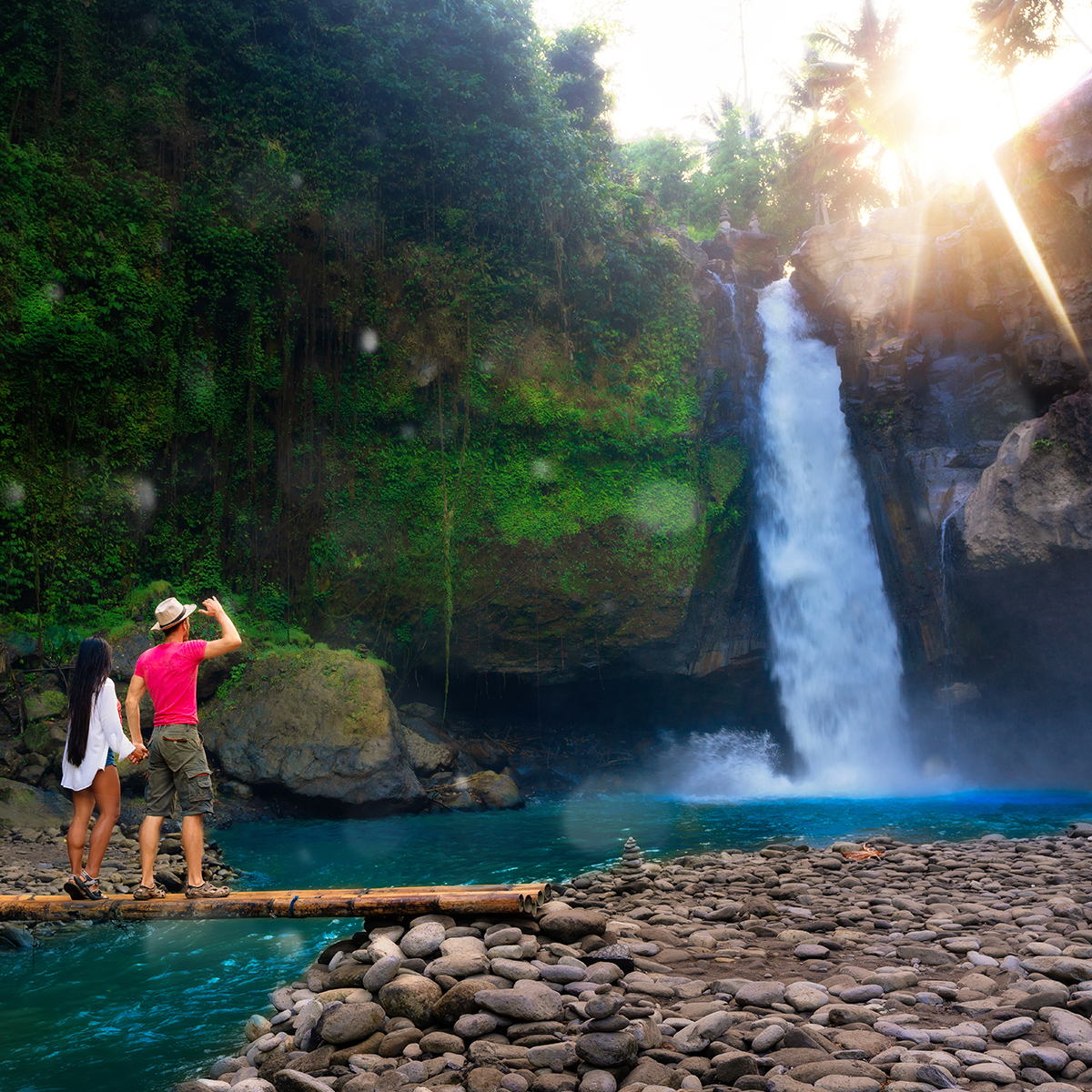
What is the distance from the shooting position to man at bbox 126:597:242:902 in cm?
514

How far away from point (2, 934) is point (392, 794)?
658 centimetres

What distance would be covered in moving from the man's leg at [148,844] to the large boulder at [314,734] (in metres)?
7.29

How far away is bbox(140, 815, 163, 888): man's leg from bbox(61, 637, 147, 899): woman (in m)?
0.36

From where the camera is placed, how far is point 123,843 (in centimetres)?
980

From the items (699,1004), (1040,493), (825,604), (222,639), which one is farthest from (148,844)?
(825,604)

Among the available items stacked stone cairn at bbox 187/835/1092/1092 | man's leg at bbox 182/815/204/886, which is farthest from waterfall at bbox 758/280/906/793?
man's leg at bbox 182/815/204/886

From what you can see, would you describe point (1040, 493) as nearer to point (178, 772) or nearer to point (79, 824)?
point (178, 772)

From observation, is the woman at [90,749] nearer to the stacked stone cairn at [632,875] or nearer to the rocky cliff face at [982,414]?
the stacked stone cairn at [632,875]

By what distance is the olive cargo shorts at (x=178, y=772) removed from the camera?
16.9ft

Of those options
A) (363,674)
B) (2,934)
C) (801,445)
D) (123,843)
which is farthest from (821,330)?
(2,934)

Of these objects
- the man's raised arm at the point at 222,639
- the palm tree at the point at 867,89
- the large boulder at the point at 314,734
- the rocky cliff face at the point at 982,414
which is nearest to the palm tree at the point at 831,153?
the palm tree at the point at 867,89

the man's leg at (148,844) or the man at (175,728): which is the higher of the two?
the man at (175,728)

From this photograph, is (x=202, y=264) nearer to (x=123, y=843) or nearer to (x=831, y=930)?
(x=123, y=843)

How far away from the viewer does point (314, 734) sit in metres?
12.4
